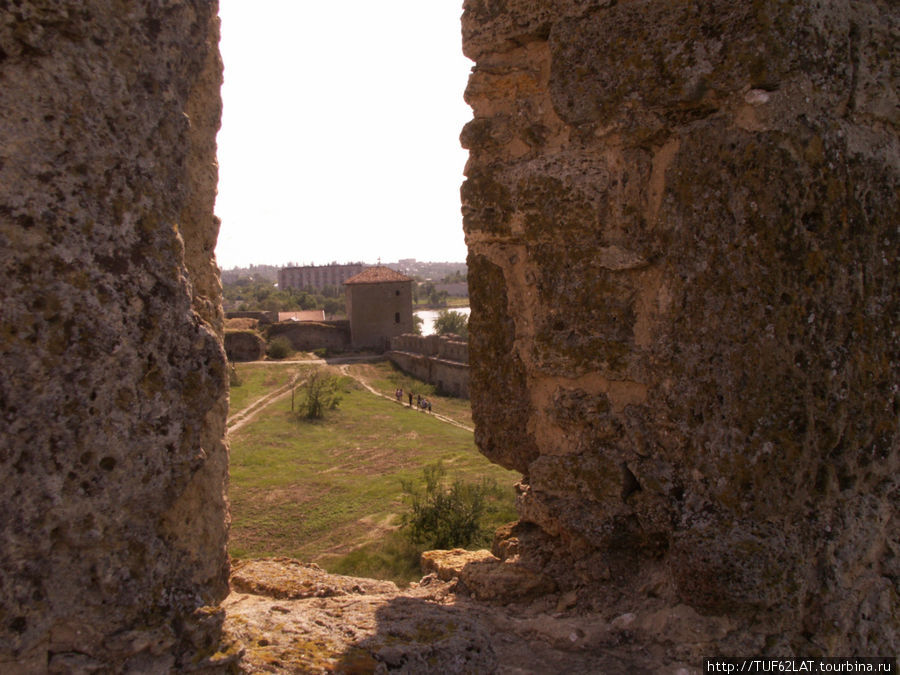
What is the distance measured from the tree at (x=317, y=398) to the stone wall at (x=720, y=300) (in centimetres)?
1352

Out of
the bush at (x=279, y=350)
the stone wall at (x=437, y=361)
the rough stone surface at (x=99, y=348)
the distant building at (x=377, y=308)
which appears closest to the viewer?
the rough stone surface at (x=99, y=348)

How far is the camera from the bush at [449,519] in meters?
6.54

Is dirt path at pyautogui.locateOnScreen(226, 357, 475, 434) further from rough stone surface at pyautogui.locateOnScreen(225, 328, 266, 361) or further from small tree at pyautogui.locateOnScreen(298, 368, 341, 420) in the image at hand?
rough stone surface at pyautogui.locateOnScreen(225, 328, 266, 361)

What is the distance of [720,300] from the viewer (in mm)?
2135

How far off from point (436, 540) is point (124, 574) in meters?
5.12

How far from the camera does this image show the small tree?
1579 cm

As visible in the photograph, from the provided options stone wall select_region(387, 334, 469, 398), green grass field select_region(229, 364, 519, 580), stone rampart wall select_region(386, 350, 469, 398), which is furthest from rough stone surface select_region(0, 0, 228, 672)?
stone rampart wall select_region(386, 350, 469, 398)

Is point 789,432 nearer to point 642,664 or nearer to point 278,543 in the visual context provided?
point 642,664

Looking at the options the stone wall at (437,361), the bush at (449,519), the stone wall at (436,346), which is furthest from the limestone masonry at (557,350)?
the stone wall at (436,346)

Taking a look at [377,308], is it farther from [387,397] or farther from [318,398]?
[318,398]

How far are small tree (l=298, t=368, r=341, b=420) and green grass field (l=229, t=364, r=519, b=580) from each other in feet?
0.89

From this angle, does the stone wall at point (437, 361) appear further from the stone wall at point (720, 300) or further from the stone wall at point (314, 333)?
the stone wall at point (720, 300)

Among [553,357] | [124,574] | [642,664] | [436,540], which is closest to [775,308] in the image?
[553,357]

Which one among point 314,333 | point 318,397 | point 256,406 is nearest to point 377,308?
point 314,333
